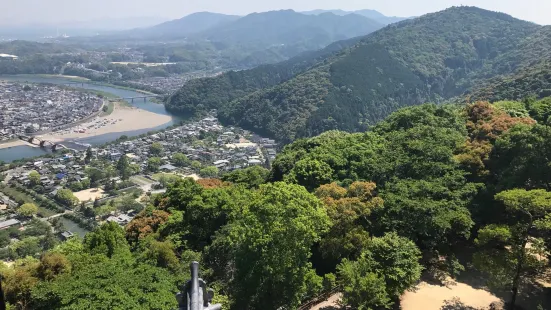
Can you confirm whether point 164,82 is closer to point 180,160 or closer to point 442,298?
point 180,160

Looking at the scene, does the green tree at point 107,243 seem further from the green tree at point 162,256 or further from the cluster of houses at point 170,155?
the cluster of houses at point 170,155

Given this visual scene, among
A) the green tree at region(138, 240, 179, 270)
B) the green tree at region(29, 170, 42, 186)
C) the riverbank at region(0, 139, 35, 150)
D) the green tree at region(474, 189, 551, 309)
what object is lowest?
the riverbank at region(0, 139, 35, 150)

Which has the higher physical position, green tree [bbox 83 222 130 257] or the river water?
green tree [bbox 83 222 130 257]

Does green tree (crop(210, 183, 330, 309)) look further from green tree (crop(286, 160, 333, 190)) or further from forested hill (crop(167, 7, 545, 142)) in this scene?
forested hill (crop(167, 7, 545, 142))

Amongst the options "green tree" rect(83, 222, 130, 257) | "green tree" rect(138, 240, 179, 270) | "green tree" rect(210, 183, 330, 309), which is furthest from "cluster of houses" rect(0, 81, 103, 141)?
"green tree" rect(210, 183, 330, 309)

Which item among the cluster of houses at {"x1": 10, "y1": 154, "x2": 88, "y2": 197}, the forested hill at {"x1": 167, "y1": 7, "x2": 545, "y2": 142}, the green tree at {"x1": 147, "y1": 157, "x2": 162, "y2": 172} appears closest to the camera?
the cluster of houses at {"x1": 10, "y1": 154, "x2": 88, "y2": 197}

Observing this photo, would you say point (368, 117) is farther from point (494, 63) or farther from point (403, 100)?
point (494, 63)

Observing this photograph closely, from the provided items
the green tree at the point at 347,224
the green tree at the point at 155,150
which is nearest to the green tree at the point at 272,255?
the green tree at the point at 347,224
